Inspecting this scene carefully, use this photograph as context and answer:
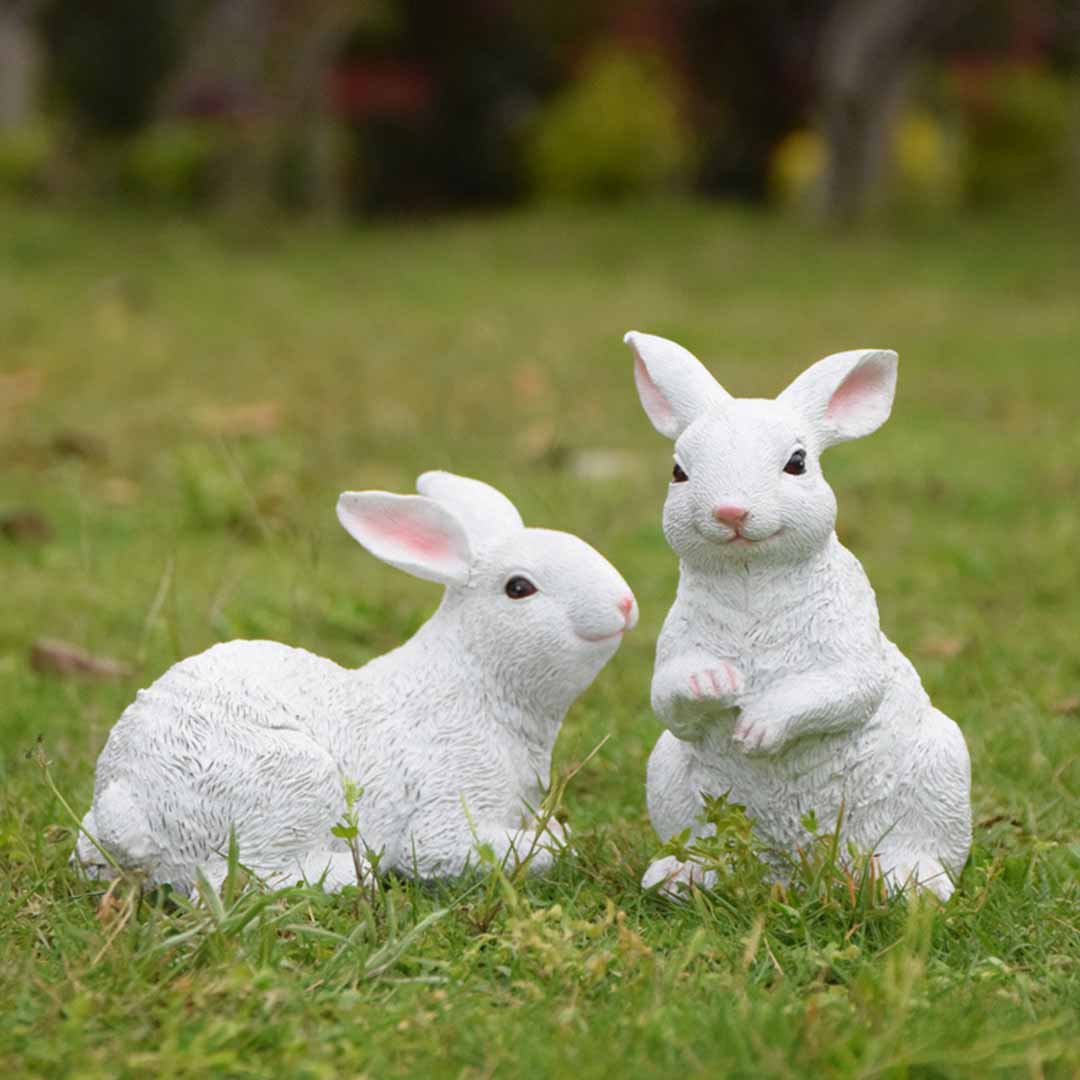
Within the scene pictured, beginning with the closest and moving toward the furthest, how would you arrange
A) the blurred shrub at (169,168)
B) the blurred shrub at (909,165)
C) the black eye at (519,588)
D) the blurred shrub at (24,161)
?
the black eye at (519,588), the blurred shrub at (24,161), the blurred shrub at (169,168), the blurred shrub at (909,165)

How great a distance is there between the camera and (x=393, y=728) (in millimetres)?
3176

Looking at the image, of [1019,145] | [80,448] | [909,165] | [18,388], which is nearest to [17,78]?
[909,165]

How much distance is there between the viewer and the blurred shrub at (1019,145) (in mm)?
22203

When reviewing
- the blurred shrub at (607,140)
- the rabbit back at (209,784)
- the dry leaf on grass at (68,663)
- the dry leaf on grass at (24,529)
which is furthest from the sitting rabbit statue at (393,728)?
the blurred shrub at (607,140)

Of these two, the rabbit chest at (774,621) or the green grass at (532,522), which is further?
the rabbit chest at (774,621)

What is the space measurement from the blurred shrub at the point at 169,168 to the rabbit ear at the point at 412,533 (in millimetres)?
17811

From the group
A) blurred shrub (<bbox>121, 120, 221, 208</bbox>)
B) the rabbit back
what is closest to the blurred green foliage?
blurred shrub (<bbox>121, 120, 221, 208</bbox>)

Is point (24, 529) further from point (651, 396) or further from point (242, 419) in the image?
point (651, 396)

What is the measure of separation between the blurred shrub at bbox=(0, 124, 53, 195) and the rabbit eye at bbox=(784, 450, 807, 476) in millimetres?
18805

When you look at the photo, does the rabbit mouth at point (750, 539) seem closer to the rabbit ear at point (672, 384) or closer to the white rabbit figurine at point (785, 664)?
the white rabbit figurine at point (785, 664)

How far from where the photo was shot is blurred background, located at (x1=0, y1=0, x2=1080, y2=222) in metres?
20.3

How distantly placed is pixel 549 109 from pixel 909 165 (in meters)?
4.56

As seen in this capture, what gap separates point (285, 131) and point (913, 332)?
8572 millimetres

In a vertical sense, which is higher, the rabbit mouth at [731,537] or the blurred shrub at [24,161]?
the rabbit mouth at [731,537]
